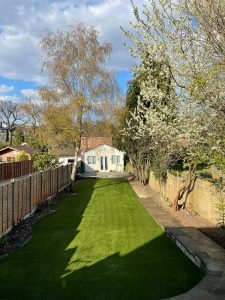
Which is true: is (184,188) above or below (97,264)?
above

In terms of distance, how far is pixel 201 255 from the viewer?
8625 mm

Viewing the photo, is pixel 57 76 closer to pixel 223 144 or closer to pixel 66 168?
A: pixel 66 168

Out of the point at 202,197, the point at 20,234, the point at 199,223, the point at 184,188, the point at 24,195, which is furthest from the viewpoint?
the point at 184,188

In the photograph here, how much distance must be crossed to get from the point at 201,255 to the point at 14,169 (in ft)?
94.5

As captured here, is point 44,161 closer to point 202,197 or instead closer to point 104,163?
point 202,197

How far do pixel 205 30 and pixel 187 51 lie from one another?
725 mm

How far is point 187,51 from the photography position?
25.2 ft

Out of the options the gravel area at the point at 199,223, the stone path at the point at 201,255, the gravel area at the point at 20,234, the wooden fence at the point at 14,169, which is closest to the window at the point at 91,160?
the wooden fence at the point at 14,169

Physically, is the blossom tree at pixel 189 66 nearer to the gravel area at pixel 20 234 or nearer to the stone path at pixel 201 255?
the stone path at pixel 201 255

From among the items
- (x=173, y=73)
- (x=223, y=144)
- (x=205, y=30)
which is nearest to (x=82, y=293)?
(x=223, y=144)

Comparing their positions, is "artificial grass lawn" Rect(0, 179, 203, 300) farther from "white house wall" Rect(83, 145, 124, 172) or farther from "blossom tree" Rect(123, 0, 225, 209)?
"white house wall" Rect(83, 145, 124, 172)

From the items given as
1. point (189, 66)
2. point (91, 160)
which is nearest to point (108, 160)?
point (91, 160)

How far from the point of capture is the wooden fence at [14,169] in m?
32.5

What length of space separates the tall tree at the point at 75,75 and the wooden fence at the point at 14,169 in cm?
1040
